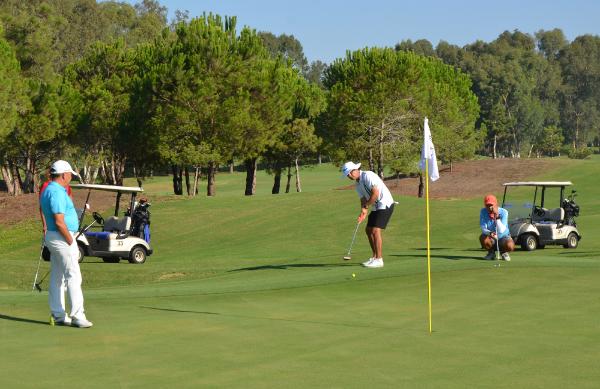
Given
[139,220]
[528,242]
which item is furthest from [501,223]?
[139,220]

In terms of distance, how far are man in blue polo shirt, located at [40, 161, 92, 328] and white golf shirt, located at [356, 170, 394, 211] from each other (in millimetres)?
6764

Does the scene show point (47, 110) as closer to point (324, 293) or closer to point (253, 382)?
point (324, 293)

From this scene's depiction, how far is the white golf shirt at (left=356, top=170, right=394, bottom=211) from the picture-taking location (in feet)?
52.5

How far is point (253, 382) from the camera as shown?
7148mm

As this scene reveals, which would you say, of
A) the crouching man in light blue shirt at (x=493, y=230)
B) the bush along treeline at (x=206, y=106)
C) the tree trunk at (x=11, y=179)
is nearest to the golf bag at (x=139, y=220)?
the crouching man in light blue shirt at (x=493, y=230)

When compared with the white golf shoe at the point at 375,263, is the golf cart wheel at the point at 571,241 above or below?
below

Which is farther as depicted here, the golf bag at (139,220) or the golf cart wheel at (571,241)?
the golf bag at (139,220)

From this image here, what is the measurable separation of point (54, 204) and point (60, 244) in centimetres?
47

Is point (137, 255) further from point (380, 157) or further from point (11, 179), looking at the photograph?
point (11, 179)

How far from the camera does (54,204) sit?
1022cm

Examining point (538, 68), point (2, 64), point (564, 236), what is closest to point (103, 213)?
point (2, 64)

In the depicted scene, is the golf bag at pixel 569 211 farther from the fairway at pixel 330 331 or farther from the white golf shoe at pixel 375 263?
the white golf shoe at pixel 375 263

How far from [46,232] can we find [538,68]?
167 m

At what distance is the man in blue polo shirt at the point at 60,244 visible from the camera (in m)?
10.2
